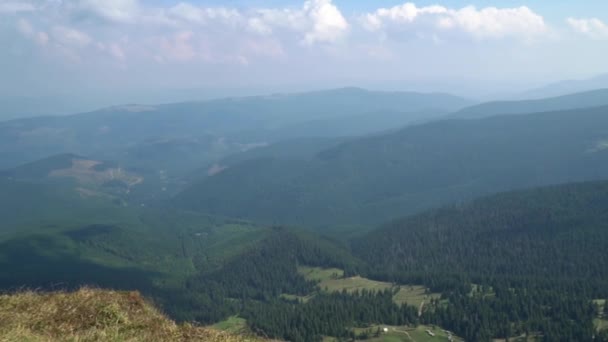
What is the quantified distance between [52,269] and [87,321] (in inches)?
6531

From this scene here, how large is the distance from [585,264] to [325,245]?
82.1 meters

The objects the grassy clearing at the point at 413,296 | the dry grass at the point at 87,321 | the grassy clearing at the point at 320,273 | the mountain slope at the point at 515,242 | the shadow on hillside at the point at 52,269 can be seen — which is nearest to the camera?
the dry grass at the point at 87,321

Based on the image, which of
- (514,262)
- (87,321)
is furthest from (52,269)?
(87,321)

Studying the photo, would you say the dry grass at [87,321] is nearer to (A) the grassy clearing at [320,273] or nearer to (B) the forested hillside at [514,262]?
(B) the forested hillside at [514,262]

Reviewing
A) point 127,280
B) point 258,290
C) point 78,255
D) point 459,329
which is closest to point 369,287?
point 258,290

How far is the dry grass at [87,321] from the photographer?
64.6 ft

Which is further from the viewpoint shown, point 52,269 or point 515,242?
point 52,269

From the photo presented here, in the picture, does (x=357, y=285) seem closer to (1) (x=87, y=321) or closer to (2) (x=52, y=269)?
(2) (x=52, y=269)

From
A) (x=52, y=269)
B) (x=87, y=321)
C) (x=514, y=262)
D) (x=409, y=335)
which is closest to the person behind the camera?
(x=87, y=321)

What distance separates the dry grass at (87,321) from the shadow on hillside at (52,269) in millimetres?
123189

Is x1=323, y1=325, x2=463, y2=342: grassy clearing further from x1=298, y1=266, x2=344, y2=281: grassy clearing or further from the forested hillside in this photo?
x1=298, y1=266, x2=344, y2=281: grassy clearing

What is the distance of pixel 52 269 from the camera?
168m

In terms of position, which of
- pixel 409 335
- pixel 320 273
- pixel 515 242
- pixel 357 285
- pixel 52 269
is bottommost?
pixel 320 273

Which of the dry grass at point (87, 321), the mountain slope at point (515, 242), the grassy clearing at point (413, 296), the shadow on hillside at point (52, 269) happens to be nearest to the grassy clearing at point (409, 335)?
the grassy clearing at point (413, 296)
